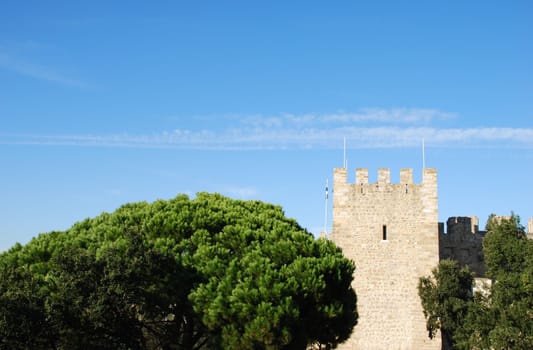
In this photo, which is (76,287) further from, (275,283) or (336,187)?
(336,187)

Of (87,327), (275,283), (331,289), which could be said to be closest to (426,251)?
(331,289)

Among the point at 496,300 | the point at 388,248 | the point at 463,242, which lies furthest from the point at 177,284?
the point at 463,242

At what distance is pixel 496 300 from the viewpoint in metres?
27.2

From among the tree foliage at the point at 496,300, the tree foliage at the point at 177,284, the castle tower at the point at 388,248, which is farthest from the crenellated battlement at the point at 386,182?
the tree foliage at the point at 177,284

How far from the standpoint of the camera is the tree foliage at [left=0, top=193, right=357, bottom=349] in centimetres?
1858

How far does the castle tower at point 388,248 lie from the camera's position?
96.1 ft

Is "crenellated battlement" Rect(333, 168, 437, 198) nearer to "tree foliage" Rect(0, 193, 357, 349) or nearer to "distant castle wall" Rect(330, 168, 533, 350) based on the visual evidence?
"distant castle wall" Rect(330, 168, 533, 350)

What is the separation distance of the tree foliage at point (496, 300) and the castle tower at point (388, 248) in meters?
0.81

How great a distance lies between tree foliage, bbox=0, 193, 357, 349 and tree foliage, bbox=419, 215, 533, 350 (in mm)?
6883

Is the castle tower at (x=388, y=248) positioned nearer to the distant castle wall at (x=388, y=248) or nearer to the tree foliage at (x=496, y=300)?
the distant castle wall at (x=388, y=248)

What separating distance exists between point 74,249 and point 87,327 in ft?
6.87

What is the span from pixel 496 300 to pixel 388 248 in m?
4.83

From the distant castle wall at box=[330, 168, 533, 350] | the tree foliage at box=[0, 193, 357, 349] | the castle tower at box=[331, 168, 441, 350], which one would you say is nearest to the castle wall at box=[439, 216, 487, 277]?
the distant castle wall at box=[330, 168, 533, 350]

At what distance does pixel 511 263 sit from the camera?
91.9ft
